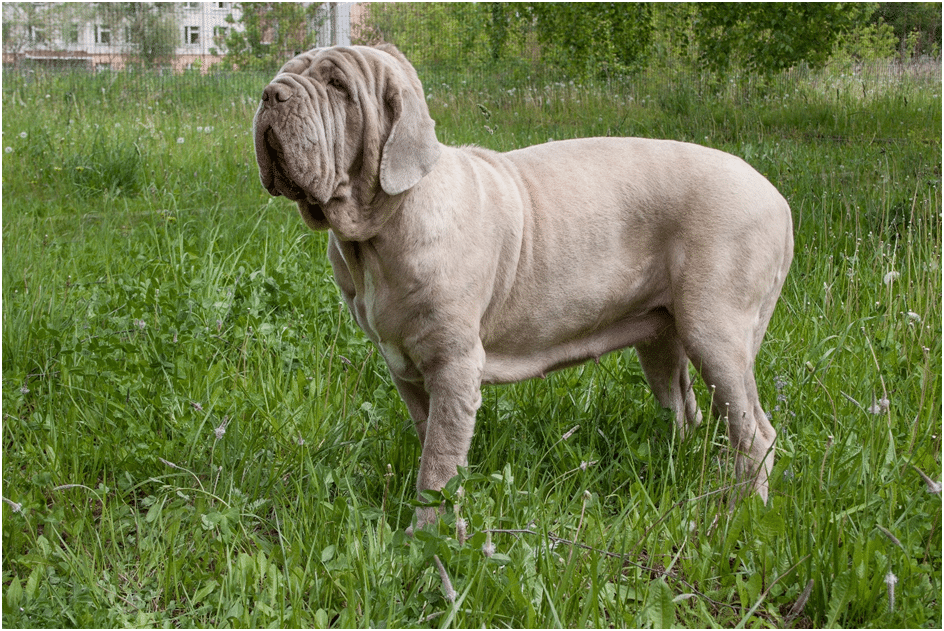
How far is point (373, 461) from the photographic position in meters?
3.21

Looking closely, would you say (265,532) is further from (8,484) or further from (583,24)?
(583,24)

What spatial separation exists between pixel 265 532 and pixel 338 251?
1.02 metres

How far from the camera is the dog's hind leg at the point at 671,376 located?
11.5ft

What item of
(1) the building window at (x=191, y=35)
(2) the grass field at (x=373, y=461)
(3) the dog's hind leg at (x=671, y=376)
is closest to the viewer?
(2) the grass field at (x=373, y=461)

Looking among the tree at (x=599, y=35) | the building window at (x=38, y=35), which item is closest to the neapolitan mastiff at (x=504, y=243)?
the tree at (x=599, y=35)

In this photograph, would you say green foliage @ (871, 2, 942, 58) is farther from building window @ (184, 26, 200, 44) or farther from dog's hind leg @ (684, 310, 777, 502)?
building window @ (184, 26, 200, 44)

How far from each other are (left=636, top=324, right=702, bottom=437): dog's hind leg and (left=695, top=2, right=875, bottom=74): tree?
6.24 meters

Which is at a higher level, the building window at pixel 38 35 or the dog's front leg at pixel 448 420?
the building window at pixel 38 35

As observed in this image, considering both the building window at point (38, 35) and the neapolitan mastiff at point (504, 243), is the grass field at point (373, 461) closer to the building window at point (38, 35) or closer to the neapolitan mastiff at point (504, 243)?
the neapolitan mastiff at point (504, 243)

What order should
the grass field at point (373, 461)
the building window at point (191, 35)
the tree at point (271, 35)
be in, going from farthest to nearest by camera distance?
the building window at point (191, 35), the tree at point (271, 35), the grass field at point (373, 461)

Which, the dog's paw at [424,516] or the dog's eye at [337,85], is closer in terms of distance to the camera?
the dog's eye at [337,85]

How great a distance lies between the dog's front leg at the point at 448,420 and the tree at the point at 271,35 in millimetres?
8890

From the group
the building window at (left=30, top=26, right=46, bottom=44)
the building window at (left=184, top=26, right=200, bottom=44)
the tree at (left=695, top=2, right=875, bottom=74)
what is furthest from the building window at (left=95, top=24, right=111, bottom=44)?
the tree at (left=695, top=2, right=875, bottom=74)

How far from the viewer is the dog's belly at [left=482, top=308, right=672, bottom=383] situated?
10.0ft
